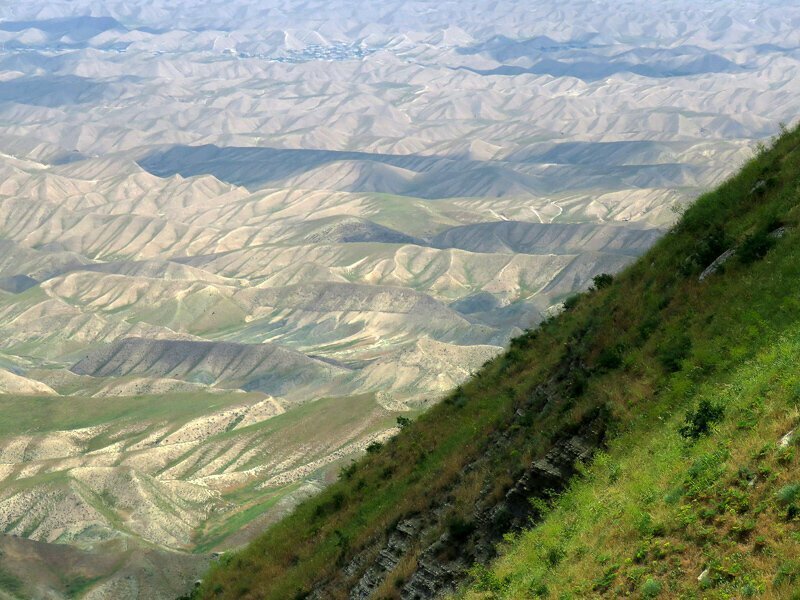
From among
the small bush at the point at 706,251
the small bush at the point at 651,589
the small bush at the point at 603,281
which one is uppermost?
the small bush at the point at 706,251

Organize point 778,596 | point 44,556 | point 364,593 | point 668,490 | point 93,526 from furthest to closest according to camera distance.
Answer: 1. point 93,526
2. point 44,556
3. point 364,593
4. point 668,490
5. point 778,596

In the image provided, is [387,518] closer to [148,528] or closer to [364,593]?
[364,593]

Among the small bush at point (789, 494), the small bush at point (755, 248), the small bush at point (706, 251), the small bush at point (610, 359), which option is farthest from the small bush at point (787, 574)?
the small bush at point (706, 251)

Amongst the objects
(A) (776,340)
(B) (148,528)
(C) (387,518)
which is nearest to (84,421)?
(B) (148,528)

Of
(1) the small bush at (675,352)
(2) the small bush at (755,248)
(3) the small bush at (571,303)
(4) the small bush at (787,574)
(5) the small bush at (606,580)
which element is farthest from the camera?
(3) the small bush at (571,303)

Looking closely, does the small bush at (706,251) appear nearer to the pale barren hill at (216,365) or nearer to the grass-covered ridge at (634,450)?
the grass-covered ridge at (634,450)

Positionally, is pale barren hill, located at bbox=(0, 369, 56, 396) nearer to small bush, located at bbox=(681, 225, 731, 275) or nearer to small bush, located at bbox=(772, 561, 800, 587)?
small bush, located at bbox=(681, 225, 731, 275)
